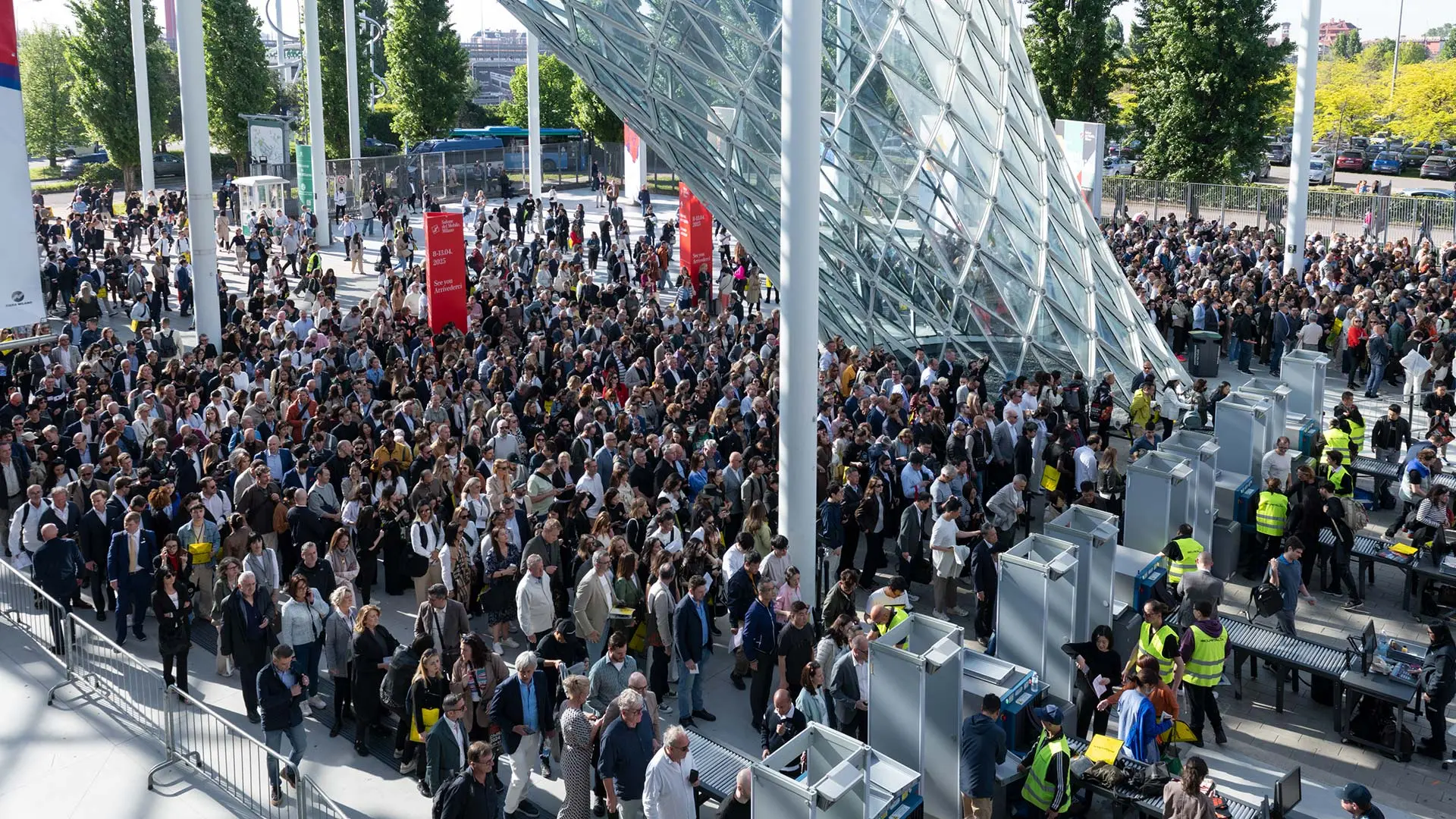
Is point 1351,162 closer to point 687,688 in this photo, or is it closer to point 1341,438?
point 1341,438

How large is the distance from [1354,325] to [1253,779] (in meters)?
15.7

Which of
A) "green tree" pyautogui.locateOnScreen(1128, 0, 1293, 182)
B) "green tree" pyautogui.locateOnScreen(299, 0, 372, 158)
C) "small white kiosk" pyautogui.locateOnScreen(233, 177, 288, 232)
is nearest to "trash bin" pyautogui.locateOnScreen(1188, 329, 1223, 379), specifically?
"green tree" pyautogui.locateOnScreen(1128, 0, 1293, 182)

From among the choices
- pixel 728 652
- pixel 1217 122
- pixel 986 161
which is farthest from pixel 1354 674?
pixel 1217 122

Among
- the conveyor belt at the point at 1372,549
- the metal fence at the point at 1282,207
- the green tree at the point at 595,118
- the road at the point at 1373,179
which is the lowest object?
the conveyor belt at the point at 1372,549

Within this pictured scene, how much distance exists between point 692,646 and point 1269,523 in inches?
303

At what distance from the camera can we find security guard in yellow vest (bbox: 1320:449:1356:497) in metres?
16.4

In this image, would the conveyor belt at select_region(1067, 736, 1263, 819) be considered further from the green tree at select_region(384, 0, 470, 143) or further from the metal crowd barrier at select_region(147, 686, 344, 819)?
the green tree at select_region(384, 0, 470, 143)

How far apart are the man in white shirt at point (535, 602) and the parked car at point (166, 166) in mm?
55156

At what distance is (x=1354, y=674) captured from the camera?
11.9 metres

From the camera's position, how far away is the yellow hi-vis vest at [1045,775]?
32.4ft

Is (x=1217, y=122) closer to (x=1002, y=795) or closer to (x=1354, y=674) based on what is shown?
(x=1354, y=674)

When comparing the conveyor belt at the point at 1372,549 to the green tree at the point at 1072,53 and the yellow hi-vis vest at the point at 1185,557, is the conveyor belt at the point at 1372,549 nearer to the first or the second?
the yellow hi-vis vest at the point at 1185,557

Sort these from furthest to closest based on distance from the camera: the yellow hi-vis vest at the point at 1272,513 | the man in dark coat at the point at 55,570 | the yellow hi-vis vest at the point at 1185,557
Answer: the yellow hi-vis vest at the point at 1272,513 → the yellow hi-vis vest at the point at 1185,557 → the man in dark coat at the point at 55,570

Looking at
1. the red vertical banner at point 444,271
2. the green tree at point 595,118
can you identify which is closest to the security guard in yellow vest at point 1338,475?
the red vertical banner at point 444,271
